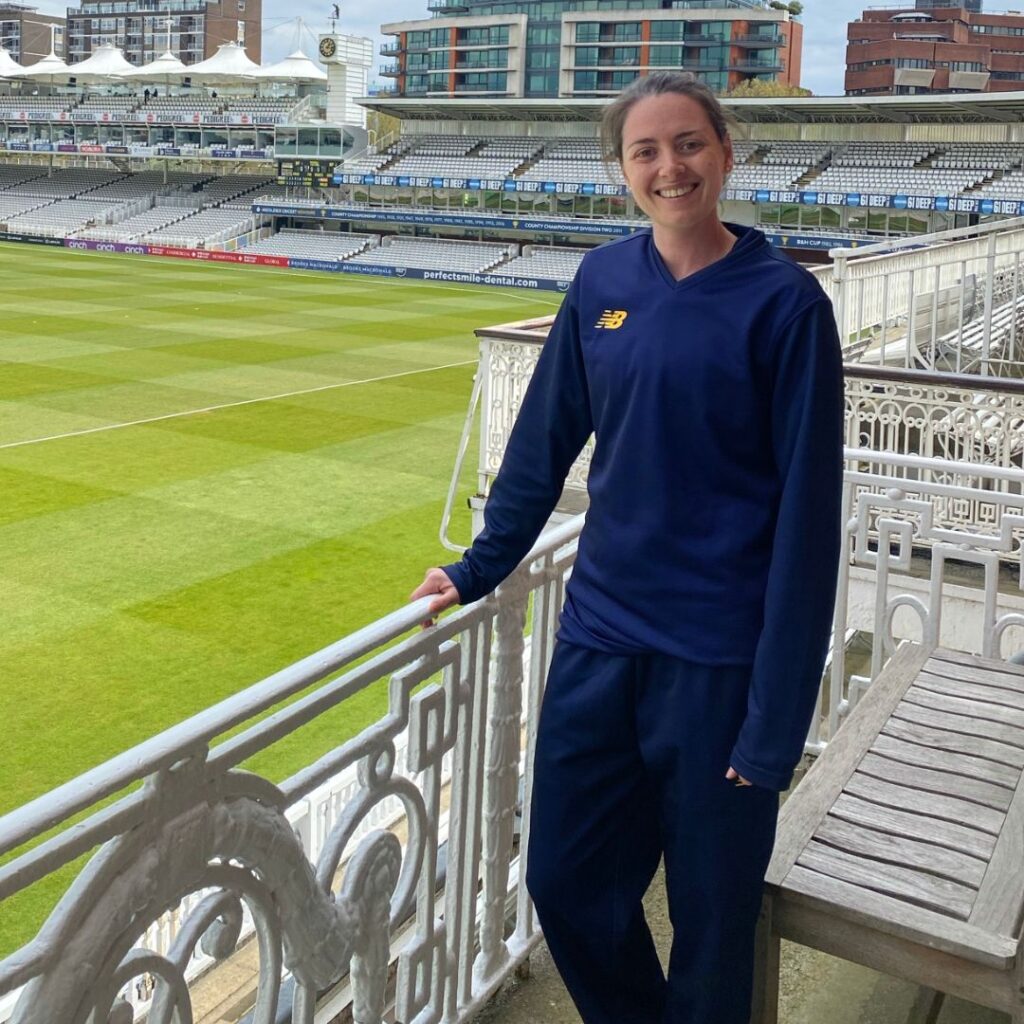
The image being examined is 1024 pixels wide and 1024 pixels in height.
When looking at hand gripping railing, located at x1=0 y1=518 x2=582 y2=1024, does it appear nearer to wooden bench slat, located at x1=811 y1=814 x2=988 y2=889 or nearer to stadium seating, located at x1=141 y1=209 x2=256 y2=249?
wooden bench slat, located at x1=811 y1=814 x2=988 y2=889

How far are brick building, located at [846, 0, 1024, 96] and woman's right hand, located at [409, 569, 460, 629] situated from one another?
112564 millimetres

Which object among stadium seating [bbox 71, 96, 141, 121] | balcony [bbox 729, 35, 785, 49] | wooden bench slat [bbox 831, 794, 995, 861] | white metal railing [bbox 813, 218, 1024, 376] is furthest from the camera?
balcony [bbox 729, 35, 785, 49]

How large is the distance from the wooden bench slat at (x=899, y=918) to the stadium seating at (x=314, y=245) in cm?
4944

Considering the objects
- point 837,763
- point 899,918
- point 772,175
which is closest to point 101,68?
point 772,175

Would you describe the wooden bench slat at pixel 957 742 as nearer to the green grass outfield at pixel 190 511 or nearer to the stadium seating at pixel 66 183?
the green grass outfield at pixel 190 511

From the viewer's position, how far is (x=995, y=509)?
25.8ft

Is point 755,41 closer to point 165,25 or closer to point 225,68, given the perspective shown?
point 225,68

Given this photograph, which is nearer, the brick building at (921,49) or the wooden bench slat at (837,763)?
the wooden bench slat at (837,763)

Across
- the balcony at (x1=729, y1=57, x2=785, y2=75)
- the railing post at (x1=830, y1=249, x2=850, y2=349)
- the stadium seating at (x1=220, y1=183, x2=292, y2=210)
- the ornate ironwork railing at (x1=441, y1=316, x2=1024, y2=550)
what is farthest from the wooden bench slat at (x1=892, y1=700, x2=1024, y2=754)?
the balcony at (x1=729, y1=57, x2=785, y2=75)

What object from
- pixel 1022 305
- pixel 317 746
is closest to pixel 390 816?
pixel 317 746

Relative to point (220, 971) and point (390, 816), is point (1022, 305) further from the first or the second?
point (220, 971)

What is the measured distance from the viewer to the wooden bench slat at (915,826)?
245cm

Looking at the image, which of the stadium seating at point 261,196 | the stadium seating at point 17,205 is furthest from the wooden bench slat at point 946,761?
the stadium seating at point 17,205

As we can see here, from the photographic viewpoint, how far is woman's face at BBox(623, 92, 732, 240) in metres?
2.12
